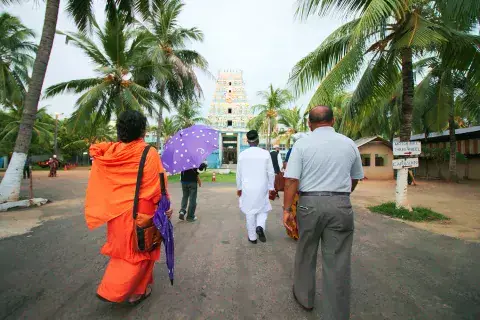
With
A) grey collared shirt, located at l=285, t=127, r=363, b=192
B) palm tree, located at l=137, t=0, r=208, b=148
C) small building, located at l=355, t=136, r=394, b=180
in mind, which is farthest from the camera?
small building, located at l=355, t=136, r=394, b=180

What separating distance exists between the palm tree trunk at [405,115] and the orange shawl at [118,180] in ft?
21.9

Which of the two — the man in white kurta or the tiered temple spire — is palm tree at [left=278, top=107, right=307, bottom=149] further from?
the man in white kurta

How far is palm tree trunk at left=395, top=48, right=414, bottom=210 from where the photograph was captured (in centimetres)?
692

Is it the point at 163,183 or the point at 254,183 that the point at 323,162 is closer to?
the point at 163,183

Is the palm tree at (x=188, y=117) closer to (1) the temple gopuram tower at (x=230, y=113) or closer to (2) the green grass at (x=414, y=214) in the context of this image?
(1) the temple gopuram tower at (x=230, y=113)

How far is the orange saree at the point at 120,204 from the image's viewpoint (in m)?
2.39

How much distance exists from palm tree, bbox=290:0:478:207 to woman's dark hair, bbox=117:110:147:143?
4.76 metres

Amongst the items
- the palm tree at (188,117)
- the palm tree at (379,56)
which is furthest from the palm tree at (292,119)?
the palm tree at (379,56)

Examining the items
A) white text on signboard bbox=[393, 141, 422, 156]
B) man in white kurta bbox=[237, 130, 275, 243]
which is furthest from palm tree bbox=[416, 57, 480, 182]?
man in white kurta bbox=[237, 130, 275, 243]

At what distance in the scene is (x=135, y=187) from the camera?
95.5 inches

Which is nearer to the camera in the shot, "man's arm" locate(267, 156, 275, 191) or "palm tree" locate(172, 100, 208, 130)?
"man's arm" locate(267, 156, 275, 191)

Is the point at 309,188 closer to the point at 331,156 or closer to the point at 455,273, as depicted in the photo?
the point at 331,156

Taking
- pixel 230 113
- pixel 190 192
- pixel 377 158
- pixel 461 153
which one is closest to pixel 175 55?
pixel 190 192

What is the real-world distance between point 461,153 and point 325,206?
22.7m
